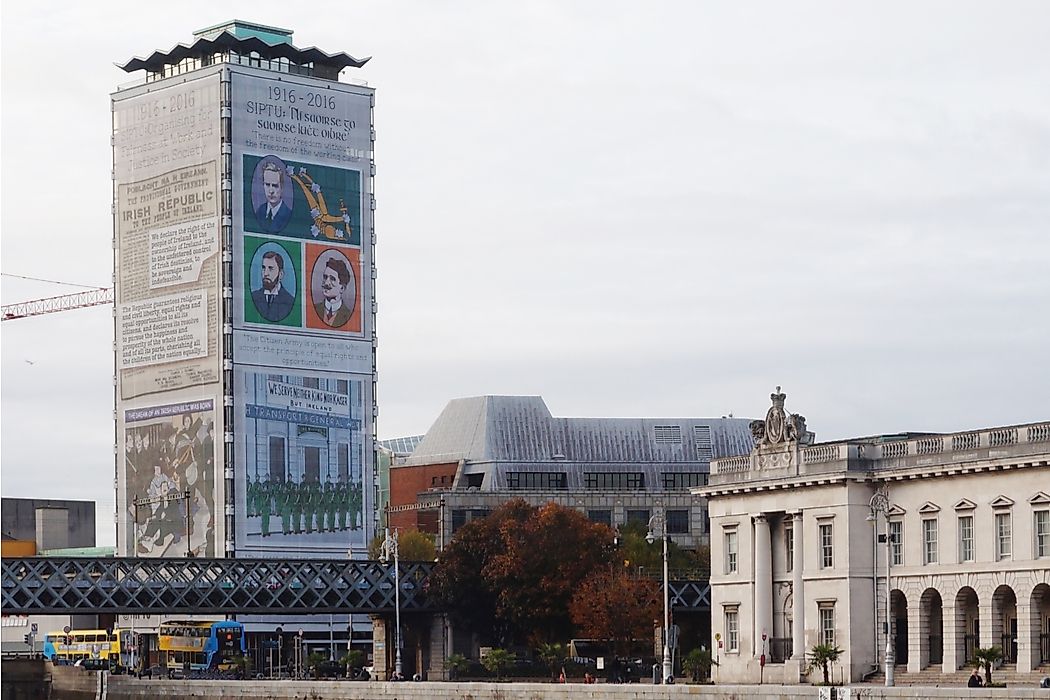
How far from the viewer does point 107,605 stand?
161250mm

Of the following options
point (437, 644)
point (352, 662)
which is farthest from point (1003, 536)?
point (352, 662)

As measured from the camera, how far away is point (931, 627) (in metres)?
117

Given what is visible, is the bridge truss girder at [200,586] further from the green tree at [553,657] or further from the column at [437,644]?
the green tree at [553,657]

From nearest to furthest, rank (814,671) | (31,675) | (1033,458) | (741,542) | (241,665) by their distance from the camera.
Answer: (1033,458)
(814,671)
(741,542)
(241,665)
(31,675)

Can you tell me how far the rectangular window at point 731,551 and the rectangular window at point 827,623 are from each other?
9639mm

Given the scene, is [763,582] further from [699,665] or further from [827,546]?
[699,665]

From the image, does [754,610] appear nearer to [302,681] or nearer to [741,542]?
[741,542]

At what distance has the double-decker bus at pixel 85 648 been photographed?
607 feet

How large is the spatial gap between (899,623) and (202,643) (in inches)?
3138

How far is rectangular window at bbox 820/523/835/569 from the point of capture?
395ft

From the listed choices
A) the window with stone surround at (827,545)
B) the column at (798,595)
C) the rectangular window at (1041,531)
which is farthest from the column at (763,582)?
the rectangular window at (1041,531)

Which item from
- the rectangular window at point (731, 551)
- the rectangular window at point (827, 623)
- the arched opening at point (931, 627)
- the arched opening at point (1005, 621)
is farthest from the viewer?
the rectangular window at point (731, 551)

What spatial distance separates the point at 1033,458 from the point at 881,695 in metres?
19.6

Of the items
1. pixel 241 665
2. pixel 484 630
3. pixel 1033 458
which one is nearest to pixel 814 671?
pixel 1033 458
